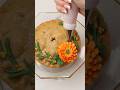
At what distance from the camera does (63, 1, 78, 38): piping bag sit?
78 cm

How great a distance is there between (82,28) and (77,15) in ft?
0.13

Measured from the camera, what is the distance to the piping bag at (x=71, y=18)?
0.78 meters

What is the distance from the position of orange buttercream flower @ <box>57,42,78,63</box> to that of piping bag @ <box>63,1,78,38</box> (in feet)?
0.13

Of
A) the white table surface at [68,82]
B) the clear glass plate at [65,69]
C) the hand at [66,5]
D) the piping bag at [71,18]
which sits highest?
the hand at [66,5]

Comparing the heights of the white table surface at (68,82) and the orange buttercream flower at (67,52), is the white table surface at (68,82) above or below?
below

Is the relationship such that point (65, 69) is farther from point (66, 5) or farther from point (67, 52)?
point (66, 5)

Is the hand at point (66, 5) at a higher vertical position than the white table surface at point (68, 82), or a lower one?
higher

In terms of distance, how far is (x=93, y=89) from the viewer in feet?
2.88

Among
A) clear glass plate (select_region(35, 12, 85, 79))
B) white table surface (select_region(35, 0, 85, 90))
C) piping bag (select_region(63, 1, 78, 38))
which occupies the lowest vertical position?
white table surface (select_region(35, 0, 85, 90))

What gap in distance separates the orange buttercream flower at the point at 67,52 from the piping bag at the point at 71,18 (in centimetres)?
4

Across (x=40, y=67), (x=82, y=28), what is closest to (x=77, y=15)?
(x=82, y=28)

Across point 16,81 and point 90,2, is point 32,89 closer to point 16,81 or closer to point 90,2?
point 16,81

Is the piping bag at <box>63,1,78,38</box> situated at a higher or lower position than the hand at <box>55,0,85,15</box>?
lower

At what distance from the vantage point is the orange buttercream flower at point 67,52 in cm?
81
